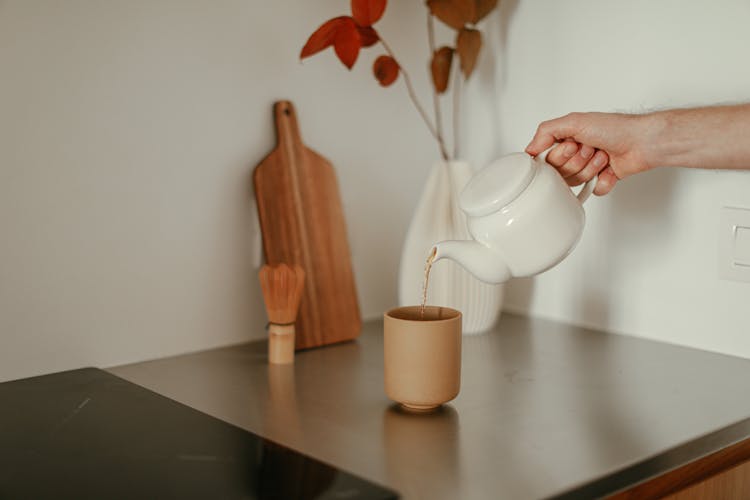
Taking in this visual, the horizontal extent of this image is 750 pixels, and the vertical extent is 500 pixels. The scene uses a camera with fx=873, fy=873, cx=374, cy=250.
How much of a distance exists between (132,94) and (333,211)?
1.16 ft

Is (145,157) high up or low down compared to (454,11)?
down

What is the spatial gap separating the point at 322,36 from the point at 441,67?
0.81ft

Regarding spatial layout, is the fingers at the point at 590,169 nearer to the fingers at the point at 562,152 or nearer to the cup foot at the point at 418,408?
the fingers at the point at 562,152

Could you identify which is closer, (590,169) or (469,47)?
(590,169)

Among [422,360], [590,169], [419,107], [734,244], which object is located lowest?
[422,360]

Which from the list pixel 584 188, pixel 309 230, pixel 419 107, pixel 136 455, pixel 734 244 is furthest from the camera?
pixel 419 107

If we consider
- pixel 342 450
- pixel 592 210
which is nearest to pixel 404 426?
pixel 342 450

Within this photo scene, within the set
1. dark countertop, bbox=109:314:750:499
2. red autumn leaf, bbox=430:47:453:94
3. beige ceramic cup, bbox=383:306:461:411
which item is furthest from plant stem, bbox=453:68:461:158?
beige ceramic cup, bbox=383:306:461:411

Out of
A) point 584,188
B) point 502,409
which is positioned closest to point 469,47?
point 584,188

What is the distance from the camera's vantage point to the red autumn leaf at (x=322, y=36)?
1247 millimetres

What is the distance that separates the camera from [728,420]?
3.36ft

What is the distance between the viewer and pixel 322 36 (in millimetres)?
1253

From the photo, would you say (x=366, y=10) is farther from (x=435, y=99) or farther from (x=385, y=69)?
(x=435, y=99)

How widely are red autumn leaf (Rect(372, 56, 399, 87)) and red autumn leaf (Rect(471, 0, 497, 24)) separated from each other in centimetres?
15
